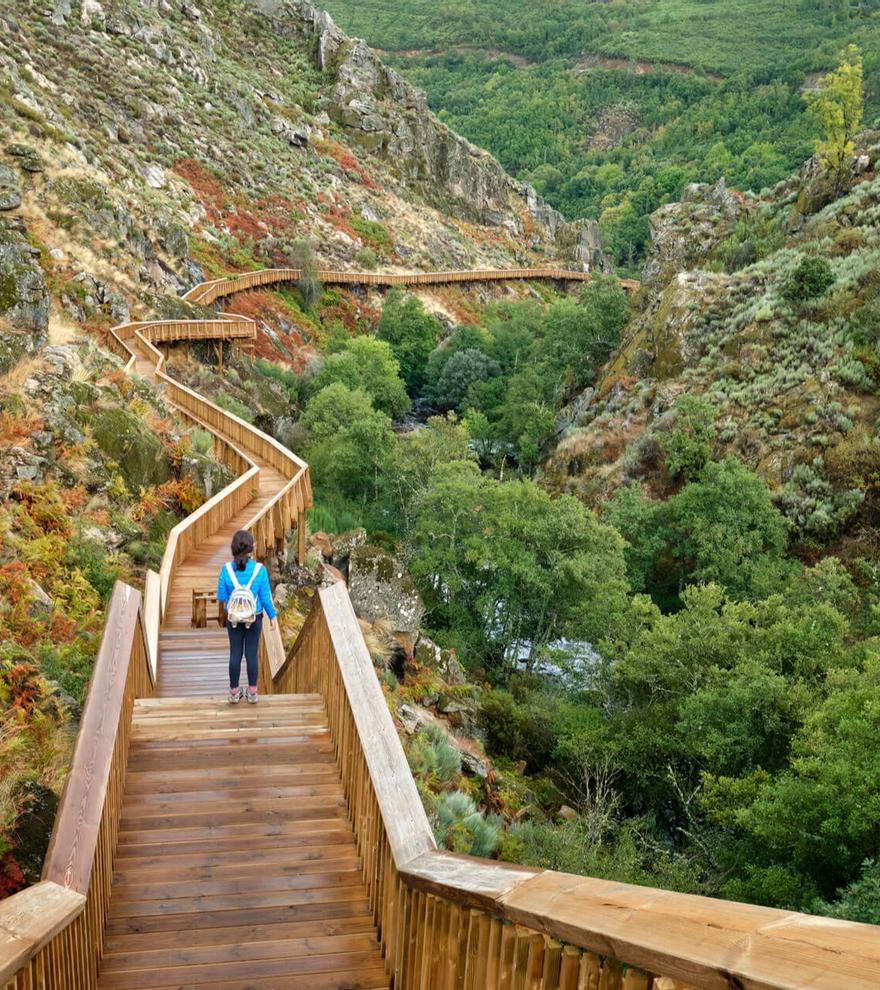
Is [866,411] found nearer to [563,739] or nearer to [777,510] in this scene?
[777,510]

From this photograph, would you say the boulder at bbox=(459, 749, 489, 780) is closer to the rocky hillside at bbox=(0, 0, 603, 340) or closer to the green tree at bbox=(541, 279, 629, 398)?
the rocky hillside at bbox=(0, 0, 603, 340)

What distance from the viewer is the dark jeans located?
6.52m

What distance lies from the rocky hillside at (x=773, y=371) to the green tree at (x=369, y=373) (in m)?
9.79

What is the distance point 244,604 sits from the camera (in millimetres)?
6602

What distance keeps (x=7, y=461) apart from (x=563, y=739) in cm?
1200

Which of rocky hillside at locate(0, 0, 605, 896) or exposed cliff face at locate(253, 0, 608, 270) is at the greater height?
exposed cliff face at locate(253, 0, 608, 270)

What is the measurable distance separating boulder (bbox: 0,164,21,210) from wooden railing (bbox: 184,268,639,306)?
13.1 metres

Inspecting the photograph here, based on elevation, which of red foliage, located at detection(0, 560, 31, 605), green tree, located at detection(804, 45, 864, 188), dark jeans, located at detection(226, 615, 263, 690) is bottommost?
dark jeans, located at detection(226, 615, 263, 690)

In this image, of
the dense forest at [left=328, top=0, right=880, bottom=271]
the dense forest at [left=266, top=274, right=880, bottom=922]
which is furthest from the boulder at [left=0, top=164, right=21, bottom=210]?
the dense forest at [left=328, top=0, right=880, bottom=271]

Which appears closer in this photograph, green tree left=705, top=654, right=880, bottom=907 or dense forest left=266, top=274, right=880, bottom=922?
green tree left=705, top=654, right=880, bottom=907

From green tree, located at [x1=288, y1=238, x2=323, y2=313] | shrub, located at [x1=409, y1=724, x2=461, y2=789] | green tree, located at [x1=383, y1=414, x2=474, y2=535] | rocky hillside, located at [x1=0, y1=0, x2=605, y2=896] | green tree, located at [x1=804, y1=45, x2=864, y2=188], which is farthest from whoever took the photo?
green tree, located at [x1=288, y1=238, x2=323, y2=313]

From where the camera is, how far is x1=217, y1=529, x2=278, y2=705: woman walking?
258 inches

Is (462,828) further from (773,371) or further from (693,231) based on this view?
(693,231)

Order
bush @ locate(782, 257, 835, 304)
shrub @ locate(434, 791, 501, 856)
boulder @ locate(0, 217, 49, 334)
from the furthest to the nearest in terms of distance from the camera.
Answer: bush @ locate(782, 257, 835, 304)
boulder @ locate(0, 217, 49, 334)
shrub @ locate(434, 791, 501, 856)
